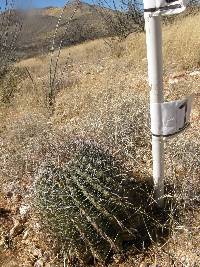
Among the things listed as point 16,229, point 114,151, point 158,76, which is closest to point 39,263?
point 16,229

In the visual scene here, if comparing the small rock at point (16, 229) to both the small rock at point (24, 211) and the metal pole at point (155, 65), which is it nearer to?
the small rock at point (24, 211)

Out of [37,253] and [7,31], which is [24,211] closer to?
[37,253]

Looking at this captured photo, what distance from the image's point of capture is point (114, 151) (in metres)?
3.58

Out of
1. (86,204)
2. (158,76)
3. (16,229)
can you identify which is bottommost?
(16,229)

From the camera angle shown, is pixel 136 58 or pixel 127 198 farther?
pixel 136 58

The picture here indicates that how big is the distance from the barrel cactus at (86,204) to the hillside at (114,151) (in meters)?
0.07

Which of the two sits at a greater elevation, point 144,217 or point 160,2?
point 160,2

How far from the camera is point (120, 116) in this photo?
4.21m

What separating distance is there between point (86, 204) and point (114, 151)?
0.90 meters

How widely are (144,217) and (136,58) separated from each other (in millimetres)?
4796

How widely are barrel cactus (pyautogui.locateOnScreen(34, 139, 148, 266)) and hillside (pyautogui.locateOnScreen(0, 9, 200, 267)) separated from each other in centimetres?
7

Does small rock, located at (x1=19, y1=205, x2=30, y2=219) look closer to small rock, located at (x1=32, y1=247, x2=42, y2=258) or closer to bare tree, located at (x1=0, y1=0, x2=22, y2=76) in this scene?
small rock, located at (x1=32, y1=247, x2=42, y2=258)

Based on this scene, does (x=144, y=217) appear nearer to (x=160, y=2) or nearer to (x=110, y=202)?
(x=110, y=202)

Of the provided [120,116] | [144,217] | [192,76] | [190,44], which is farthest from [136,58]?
[144,217]
